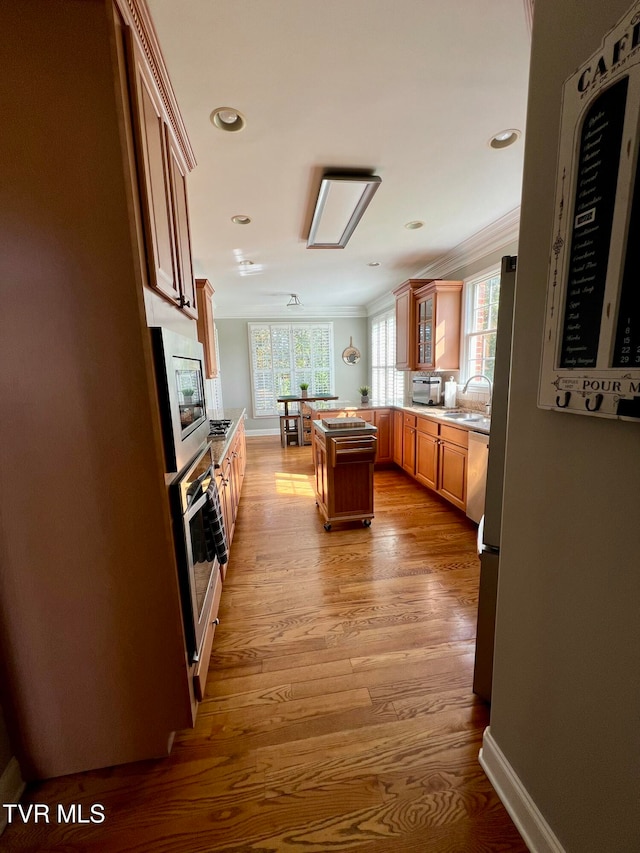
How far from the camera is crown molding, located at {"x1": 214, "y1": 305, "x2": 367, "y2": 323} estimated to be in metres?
6.99

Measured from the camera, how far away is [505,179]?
2.45m

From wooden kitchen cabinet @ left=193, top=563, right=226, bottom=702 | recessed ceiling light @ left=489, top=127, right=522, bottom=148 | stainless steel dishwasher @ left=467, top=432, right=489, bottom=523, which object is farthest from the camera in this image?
stainless steel dishwasher @ left=467, top=432, right=489, bottom=523

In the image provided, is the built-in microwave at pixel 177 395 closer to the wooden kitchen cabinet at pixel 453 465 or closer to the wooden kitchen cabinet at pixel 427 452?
the wooden kitchen cabinet at pixel 453 465

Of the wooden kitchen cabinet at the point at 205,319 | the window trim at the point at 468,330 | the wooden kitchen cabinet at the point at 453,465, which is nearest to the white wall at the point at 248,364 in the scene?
the window trim at the point at 468,330

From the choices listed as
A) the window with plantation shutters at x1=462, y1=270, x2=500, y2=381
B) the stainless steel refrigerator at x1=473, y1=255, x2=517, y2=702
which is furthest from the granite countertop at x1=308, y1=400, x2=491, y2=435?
the stainless steel refrigerator at x1=473, y1=255, x2=517, y2=702

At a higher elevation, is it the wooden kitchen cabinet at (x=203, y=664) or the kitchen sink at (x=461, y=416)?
the kitchen sink at (x=461, y=416)

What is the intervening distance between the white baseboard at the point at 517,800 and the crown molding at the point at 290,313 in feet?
22.9

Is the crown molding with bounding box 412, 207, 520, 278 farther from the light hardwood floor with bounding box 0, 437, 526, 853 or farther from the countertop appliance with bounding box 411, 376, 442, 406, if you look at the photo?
the light hardwood floor with bounding box 0, 437, 526, 853

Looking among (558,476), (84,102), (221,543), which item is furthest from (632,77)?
(221,543)

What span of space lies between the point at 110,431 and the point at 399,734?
1591 mm

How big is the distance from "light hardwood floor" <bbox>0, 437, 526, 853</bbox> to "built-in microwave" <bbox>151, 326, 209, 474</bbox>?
1135mm

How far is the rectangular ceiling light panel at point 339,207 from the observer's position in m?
2.33

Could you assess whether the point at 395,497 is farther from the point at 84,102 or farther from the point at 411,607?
the point at 84,102

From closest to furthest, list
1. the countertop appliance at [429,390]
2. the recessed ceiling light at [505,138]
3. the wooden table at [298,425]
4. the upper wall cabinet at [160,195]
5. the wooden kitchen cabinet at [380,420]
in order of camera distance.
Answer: the upper wall cabinet at [160,195] < the recessed ceiling light at [505,138] < the countertop appliance at [429,390] < the wooden kitchen cabinet at [380,420] < the wooden table at [298,425]
